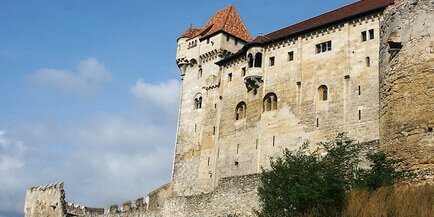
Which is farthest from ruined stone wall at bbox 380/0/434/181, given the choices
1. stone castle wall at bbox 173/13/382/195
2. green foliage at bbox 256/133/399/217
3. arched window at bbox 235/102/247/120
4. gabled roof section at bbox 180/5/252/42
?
gabled roof section at bbox 180/5/252/42

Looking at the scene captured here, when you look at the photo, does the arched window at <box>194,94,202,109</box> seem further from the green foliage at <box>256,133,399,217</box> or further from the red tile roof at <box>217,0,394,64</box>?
the green foliage at <box>256,133,399,217</box>

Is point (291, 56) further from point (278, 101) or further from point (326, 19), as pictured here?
point (326, 19)

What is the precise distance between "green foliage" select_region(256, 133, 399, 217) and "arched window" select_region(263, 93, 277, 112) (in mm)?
17472

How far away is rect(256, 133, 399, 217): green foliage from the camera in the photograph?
21.2 meters

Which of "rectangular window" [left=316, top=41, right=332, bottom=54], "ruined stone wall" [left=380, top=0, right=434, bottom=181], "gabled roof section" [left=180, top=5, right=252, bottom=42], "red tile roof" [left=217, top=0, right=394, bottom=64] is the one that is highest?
"gabled roof section" [left=180, top=5, right=252, bottom=42]

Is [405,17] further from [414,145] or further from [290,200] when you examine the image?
[290,200]

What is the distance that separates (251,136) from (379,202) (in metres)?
22.7

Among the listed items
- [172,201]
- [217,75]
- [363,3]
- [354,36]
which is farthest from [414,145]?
[217,75]

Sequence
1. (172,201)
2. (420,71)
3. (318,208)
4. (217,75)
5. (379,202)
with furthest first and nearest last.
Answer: (217,75)
(172,201)
(420,71)
(318,208)
(379,202)

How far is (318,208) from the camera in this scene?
21.2m

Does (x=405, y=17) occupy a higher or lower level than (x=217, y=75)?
lower

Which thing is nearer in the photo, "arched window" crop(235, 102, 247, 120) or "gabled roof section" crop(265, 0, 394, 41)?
"gabled roof section" crop(265, 0, 394, 41)

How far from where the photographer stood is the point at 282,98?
4106cm

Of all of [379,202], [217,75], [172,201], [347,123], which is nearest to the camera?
[379,202]
